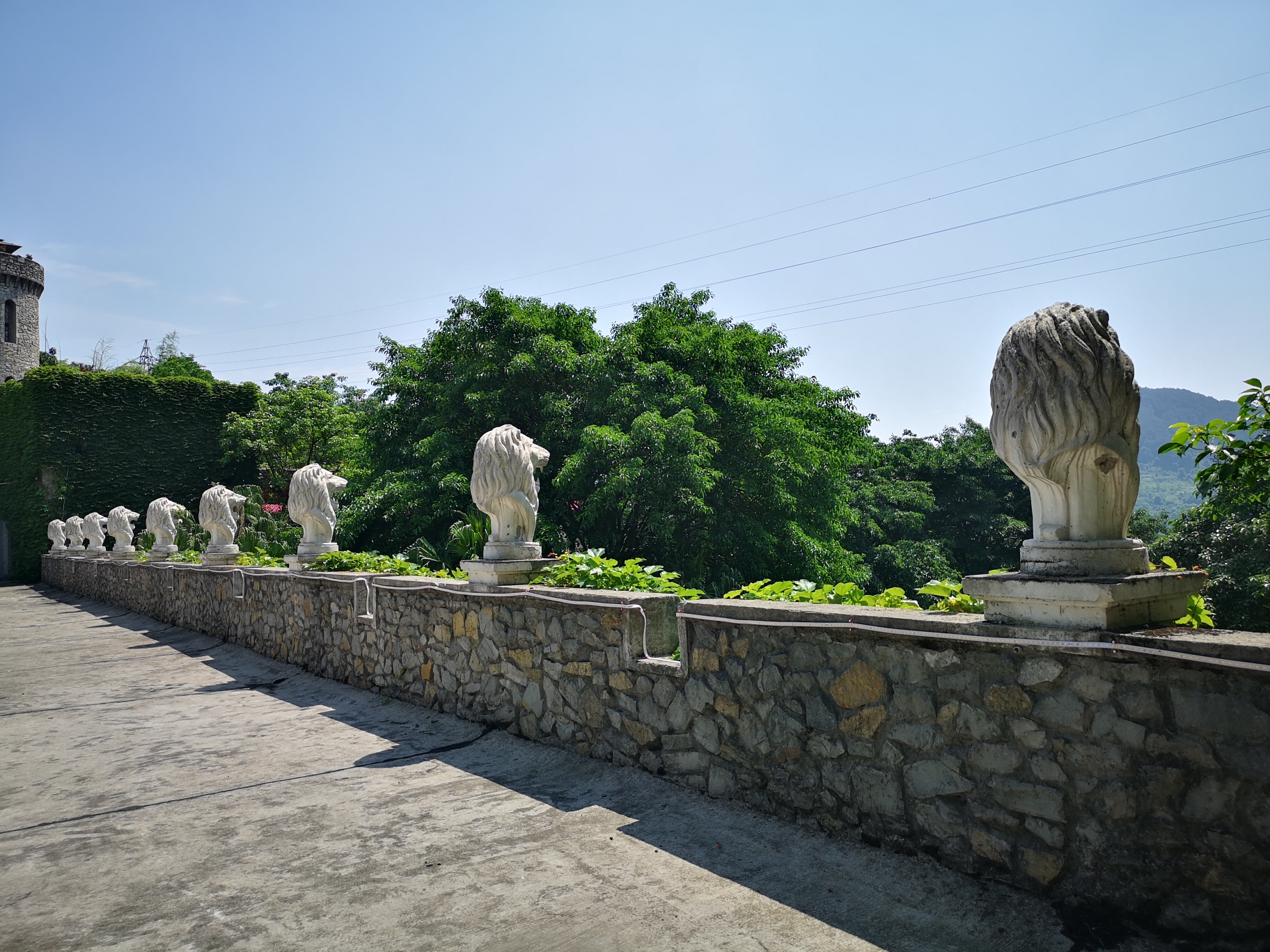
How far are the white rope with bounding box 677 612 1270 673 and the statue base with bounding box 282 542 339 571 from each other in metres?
6.10

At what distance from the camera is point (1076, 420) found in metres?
3.03

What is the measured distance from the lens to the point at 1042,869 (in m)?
3.02

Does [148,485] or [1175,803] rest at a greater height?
[148,485]

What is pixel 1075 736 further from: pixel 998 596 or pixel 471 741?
pixel 471 741

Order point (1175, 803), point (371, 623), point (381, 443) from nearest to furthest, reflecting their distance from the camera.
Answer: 1. point (1175, 803)
2. point (371, 623)
3. point (381, 443)

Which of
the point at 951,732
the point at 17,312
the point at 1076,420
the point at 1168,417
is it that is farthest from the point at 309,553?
the point at 1168,417

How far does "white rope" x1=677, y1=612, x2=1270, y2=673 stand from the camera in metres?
2.59

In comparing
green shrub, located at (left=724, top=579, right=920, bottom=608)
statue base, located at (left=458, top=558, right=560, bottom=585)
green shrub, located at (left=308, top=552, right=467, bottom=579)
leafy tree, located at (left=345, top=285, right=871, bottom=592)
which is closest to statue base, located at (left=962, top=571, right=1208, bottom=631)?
green shrub, located at (left=724, top=579, right=920, bottom=608)

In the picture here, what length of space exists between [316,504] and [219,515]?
12.9 feet

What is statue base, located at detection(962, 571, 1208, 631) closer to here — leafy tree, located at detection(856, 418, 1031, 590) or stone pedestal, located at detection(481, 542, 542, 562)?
stone pedestal, located at detection(481, 542, 542, 562)

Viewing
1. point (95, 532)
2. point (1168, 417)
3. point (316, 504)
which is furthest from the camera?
point (1168, 417)

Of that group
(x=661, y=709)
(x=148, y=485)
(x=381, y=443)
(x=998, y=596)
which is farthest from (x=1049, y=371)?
(x=148, y=485)

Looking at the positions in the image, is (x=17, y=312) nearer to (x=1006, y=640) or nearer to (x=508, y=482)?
(x=508, y=482)

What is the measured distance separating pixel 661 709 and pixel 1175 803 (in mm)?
2519
